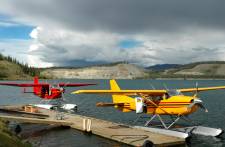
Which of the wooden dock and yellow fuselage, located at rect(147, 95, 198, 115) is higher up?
yellow fuselage, located at rect(147, 95, 198, 115)

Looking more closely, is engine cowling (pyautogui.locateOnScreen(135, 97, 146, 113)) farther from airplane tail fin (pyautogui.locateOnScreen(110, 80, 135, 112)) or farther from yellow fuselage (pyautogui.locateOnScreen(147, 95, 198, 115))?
airplane tail fin (pyautogui.locateOnScreen(110, 80, 135, 112))

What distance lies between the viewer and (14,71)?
184 metres

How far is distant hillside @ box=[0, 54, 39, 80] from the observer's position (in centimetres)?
17862

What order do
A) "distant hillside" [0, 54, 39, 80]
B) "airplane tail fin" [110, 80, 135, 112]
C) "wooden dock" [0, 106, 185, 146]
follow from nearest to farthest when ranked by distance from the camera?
"wooden dock" [0, 106, 185, 146] < "airplane tail fin" [110, 80, 135, 112] < "distant hillside" [0, 54, 39, 80]

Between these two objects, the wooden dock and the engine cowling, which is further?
the engine cowling

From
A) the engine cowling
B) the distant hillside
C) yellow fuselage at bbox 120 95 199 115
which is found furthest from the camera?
the distant hillside

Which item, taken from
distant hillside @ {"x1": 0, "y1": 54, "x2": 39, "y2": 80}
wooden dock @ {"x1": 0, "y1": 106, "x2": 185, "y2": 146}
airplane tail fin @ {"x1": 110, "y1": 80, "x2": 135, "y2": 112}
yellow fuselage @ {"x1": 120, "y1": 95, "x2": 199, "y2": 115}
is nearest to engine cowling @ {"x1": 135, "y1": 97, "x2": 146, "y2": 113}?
yellow fuselage @ {"x1": 120, "y1": 95, "x2": 199, "y2": 115}

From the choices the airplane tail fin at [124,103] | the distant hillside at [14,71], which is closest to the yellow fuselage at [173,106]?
the airplane tail fin at [124,103]

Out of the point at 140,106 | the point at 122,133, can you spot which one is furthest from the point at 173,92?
the point at 122,133

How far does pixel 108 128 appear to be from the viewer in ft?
54.3

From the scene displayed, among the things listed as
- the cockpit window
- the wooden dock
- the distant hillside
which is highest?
the distant hillside

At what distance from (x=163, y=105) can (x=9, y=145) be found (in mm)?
9083

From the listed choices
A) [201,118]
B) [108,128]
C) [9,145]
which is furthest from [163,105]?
[201,118]

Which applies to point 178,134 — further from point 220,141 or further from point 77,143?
point 77,143
